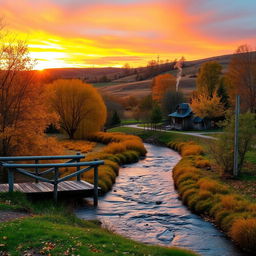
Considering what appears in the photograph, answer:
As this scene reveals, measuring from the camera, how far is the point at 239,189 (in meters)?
20.7

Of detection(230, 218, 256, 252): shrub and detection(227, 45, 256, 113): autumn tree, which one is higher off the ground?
detection(227, 45, 256, 113): autumn tree

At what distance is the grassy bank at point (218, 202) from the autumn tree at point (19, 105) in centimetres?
1138

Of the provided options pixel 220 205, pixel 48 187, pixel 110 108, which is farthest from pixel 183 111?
pixel 48 187

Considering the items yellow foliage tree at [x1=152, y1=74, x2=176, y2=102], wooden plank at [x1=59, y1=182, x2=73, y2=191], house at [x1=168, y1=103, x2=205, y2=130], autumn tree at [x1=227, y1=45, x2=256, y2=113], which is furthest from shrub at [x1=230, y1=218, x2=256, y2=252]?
yellow foliage tree at [x1=152, y1=74, x2=176, y2=102]

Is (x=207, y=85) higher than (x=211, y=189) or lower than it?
higher

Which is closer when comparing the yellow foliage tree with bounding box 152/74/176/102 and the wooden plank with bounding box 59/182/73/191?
the wooden plank with bounding box 59/182/73/191

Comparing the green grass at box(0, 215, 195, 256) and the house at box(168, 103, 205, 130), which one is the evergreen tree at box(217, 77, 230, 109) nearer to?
the house at box(168, 103, 205, 130)

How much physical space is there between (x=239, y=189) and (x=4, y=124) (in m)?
17.1

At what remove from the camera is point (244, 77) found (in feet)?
185

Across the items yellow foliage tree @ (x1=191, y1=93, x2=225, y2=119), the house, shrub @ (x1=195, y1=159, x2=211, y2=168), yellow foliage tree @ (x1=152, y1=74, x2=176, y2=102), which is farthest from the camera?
yellow foliage tree @ (x1=152, y1=74, x2=176, y2=102)

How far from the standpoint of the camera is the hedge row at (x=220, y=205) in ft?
44.6

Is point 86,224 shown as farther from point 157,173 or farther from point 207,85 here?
point 207,85

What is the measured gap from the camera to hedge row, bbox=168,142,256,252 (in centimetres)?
1359

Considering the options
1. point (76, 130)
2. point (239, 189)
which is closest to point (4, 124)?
point (239, 189)
